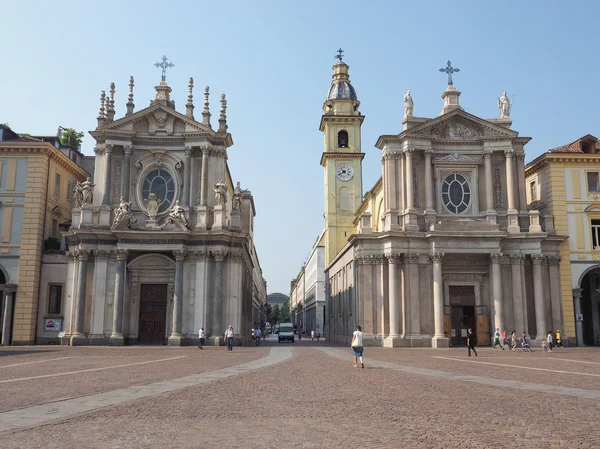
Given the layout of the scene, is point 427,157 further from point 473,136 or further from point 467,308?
point 467,308

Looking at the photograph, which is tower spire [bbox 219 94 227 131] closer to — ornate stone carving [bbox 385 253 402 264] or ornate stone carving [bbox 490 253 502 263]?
ornate stone carving [bbox 385 253 402 264]

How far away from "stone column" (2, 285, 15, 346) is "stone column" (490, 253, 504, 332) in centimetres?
3692

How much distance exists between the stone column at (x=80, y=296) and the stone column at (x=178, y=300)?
22.4 ft

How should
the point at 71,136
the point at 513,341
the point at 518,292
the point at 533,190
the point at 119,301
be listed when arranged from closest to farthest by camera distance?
the point at 513,341 < the point at 119,301 < the point at 518,292 < the point at 533,190 < the point at 71,136

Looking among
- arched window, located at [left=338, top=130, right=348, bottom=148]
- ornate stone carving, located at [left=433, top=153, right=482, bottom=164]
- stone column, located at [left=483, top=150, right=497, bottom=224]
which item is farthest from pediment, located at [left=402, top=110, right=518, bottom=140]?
arched window, located at [left=338, top=130, right=348, bottom=148]

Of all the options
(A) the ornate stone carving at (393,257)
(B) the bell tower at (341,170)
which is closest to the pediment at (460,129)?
(A) the ornate stone carving at (393,257)

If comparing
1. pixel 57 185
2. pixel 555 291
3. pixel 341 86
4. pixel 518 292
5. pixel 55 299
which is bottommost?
pixel 55 299

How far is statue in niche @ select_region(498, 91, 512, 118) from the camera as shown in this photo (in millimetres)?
48159

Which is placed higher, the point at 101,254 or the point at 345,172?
the point at 345,172

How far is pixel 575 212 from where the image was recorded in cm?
4644

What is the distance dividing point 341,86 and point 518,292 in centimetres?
3932

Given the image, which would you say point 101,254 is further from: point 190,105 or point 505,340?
point 505,340

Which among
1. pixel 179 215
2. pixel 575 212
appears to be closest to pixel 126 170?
pixel 179 215

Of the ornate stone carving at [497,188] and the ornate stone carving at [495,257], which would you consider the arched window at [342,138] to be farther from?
the ornate stone carving at [495,257]
